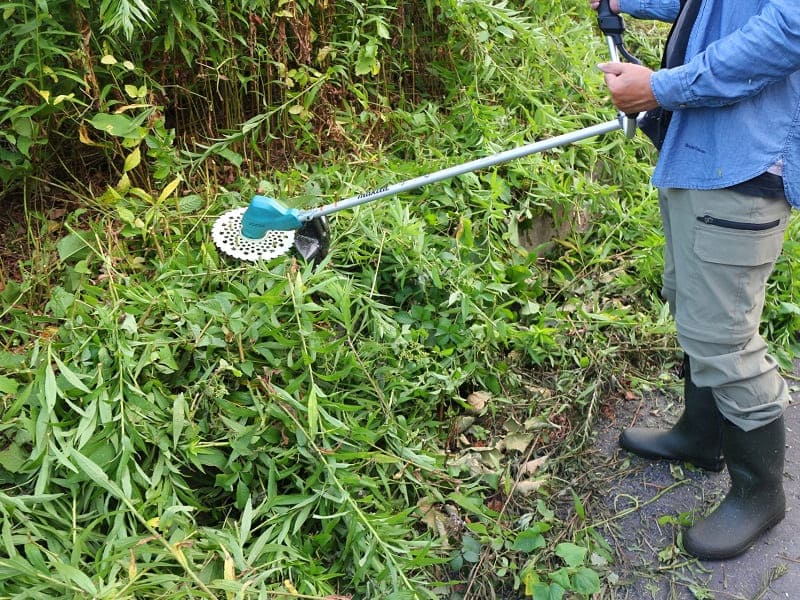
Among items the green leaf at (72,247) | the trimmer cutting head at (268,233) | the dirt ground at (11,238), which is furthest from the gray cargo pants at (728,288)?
the dirt ground at (11,238)

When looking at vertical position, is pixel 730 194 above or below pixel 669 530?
above

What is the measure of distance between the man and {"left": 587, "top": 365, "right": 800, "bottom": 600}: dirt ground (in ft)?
0.27

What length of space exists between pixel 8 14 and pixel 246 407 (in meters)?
1.56

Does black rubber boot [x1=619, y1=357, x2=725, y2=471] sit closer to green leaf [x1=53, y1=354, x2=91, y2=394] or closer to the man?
the man

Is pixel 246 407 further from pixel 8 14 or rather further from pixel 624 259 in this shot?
pixel 624 259

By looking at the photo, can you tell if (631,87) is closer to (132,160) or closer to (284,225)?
(284,225)

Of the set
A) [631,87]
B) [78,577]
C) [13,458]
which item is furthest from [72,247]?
[631,87]

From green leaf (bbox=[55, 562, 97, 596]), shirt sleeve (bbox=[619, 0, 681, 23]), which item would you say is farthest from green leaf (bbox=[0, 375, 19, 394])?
shirt sleeve (bbox=[619, 0, 681, 23])

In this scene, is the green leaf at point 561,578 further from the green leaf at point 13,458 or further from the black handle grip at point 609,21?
the black handle grip at point 609,21

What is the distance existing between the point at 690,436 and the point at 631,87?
1.34 meters

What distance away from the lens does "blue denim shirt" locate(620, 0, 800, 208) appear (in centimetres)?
181

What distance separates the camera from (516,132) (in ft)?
12.7

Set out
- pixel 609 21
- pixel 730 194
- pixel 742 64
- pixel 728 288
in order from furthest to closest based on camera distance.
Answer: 1. pixel 609 21
2. pixel 728 288
3. pixel 730 194
4. pixel 742 64

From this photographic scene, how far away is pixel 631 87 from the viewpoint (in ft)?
6.93
